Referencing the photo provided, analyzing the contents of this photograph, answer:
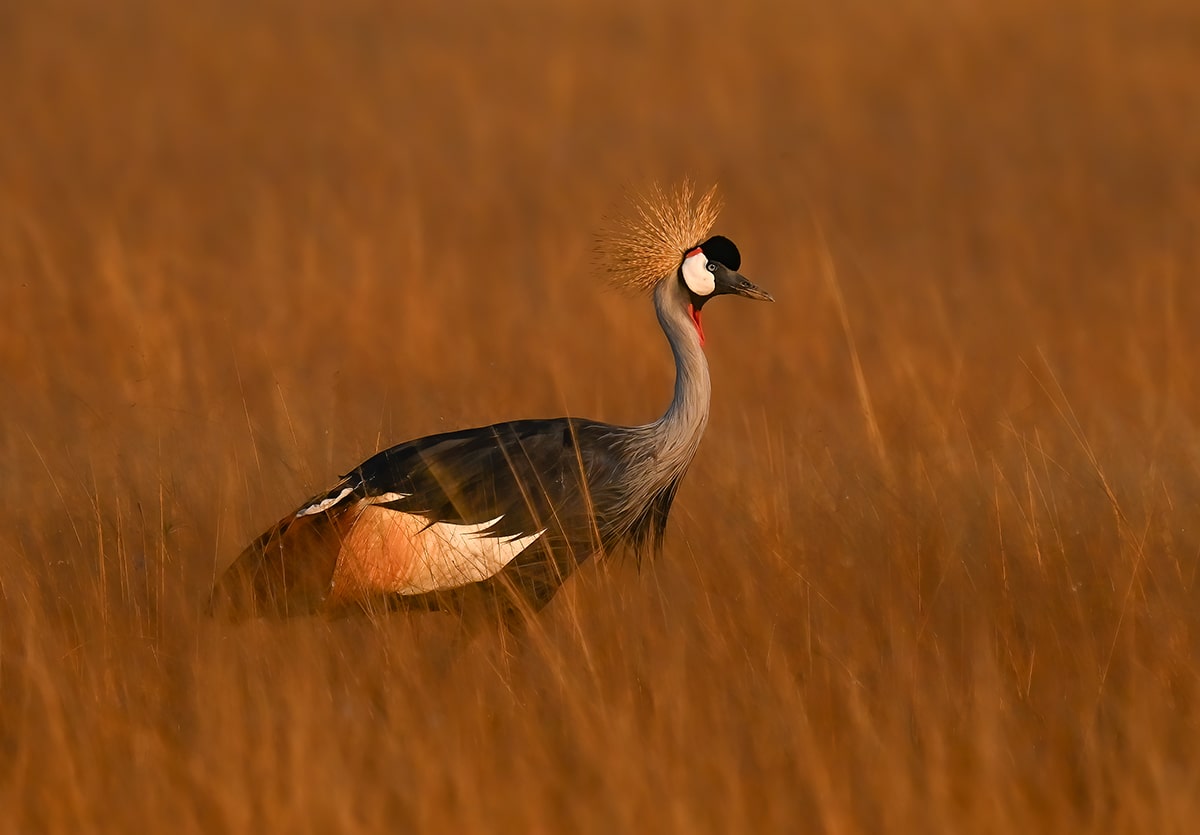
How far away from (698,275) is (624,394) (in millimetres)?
2526

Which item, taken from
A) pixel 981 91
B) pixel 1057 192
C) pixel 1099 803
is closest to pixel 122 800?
pixel 1099 803

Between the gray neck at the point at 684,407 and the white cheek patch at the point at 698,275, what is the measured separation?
103 mm

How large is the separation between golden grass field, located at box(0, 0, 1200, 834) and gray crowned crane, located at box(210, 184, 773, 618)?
4.5 inches

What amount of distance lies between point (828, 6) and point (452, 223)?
283 inches

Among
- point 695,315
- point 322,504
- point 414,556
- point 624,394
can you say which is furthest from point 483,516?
point 624,394

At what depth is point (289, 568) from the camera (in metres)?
3.88

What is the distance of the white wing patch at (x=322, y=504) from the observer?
156 inches

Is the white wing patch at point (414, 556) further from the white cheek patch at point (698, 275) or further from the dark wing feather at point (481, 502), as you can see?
the white cheek patch at point (698, 275)

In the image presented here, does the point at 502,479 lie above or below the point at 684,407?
below

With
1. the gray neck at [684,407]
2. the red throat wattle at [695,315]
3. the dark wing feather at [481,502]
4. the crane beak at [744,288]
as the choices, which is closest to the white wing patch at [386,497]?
the dark wing feather at [481,502]

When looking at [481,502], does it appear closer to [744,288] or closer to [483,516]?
[483,516]

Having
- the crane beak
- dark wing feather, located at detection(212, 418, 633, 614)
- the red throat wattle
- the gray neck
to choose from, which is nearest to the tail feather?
dark wing feather, located at detection(212, 418, 633, 614)

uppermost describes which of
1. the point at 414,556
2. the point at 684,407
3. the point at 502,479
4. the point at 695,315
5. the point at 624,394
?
the point at 624,394

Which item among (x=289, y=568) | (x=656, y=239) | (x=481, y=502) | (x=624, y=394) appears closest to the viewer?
(x=289, y=568)
